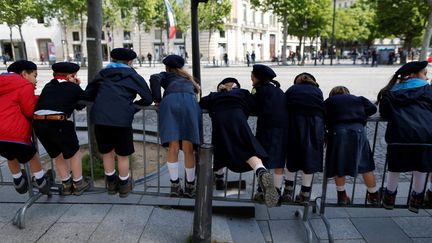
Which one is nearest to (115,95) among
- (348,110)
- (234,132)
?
(234,132)

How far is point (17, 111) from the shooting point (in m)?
3.67

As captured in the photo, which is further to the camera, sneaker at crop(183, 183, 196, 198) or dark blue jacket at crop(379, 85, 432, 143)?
sneaker at crop(183, 183, 196, 198)

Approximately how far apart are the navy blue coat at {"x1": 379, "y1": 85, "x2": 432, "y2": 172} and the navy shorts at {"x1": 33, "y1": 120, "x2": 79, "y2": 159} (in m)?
3.27

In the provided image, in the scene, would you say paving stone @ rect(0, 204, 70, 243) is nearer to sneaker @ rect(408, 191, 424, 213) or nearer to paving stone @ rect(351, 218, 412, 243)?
paving stone @ rect(351, 218, 412, 243)

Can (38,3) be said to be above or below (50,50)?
above

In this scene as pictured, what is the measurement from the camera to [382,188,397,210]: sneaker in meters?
3.74

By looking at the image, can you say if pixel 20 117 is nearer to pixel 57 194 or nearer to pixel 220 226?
pixel 57 194

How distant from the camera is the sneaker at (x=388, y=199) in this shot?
3.74m

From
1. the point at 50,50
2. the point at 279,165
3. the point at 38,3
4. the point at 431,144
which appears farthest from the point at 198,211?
the point at 50,50

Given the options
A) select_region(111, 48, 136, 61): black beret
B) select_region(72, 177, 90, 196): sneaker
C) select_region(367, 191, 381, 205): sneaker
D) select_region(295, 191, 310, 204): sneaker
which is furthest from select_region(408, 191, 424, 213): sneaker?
select_region(72, 177, 90, 196): sneaker

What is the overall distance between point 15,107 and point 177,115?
1.67 m

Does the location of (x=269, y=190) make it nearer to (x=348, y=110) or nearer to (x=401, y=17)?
(x=348, y=110)

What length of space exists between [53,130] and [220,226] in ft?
6.73

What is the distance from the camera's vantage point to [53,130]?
11.9 feet
